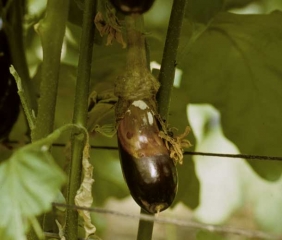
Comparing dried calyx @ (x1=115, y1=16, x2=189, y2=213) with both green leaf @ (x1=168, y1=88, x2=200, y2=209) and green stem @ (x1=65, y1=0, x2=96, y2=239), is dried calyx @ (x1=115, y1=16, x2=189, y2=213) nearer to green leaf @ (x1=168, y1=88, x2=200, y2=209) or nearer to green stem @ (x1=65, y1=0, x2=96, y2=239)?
green stem @ (x1=65, y1=0, x2=96, y2=239)

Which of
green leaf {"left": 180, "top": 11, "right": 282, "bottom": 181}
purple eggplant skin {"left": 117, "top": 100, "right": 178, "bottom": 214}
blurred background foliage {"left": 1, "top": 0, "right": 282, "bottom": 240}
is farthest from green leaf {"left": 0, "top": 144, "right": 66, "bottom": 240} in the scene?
green leaf {"left": 180, "top": 11, "right": 282, "bottom": 181}

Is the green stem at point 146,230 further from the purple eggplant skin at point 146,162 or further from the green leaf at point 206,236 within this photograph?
the green leaf at point 206,236

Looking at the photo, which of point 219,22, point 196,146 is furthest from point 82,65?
point 196,146

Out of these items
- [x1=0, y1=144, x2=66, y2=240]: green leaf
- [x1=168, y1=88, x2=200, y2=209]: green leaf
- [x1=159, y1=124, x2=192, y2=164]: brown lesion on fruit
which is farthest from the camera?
[x1=168, y1=88, x2=200, y2=209]: green leaf

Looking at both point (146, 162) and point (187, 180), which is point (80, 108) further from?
point (187, 180)

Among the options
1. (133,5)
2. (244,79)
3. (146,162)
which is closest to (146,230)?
(146,162)

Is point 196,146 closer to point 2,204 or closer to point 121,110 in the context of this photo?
point 121,110

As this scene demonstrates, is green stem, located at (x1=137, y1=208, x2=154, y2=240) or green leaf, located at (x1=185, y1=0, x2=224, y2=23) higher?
green leaf, located at (x1=185, y1=0, x2=224, y2=23)

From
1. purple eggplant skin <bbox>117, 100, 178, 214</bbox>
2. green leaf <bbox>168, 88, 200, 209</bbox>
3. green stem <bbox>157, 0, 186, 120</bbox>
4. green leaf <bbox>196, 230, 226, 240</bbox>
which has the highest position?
green stem <bbox>157, 0, 186, 120</bbox>
